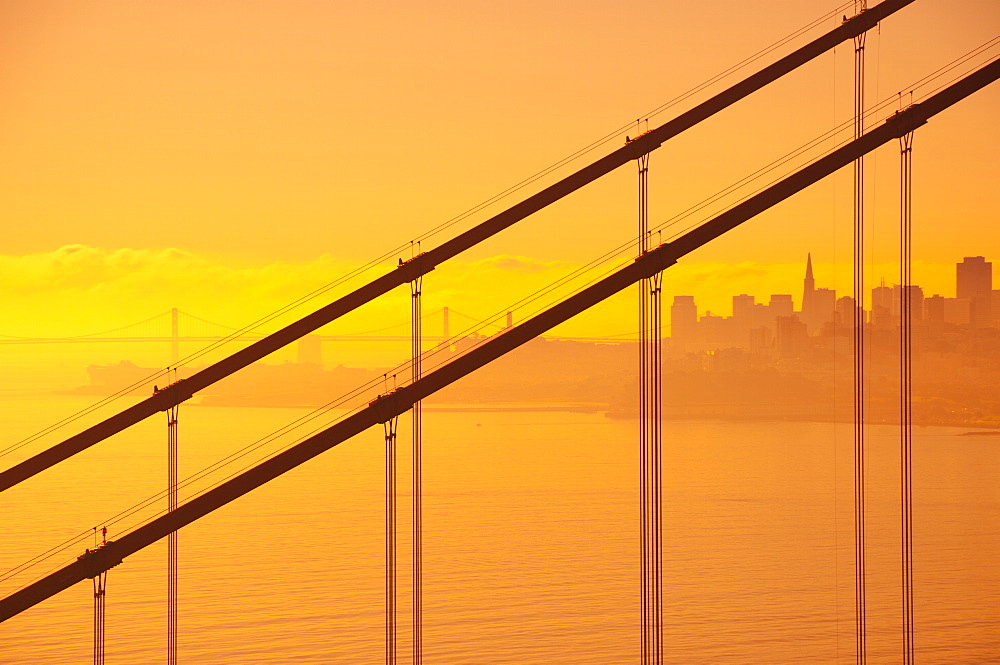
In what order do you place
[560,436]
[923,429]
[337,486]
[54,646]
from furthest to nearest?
[923,429] → [560,436] → [337,486] → [54,646]

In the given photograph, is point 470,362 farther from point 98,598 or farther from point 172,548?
point 172,548

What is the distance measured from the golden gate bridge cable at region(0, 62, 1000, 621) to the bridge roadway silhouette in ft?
0.03

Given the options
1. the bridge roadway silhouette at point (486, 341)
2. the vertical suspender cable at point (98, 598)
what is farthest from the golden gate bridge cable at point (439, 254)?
the vertical suspender cable at point (98, 598)

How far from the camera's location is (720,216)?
1116 cm

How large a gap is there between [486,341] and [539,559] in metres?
26.2

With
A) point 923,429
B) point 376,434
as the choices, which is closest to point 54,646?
point 376,434

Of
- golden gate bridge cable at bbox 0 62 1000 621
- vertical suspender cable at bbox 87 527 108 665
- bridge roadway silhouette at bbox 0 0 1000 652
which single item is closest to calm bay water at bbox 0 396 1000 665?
bridge roadway silhouette at bbox 0 0 1000 652

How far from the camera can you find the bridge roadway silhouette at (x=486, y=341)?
31.9 ft

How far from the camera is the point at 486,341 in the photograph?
12117mm

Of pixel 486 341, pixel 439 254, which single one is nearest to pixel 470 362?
pixel 486 341

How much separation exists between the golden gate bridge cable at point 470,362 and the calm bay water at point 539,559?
15.4 m

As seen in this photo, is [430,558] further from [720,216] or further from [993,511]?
[720,216]

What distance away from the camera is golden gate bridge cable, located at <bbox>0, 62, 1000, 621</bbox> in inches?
377

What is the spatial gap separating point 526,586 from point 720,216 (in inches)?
935
